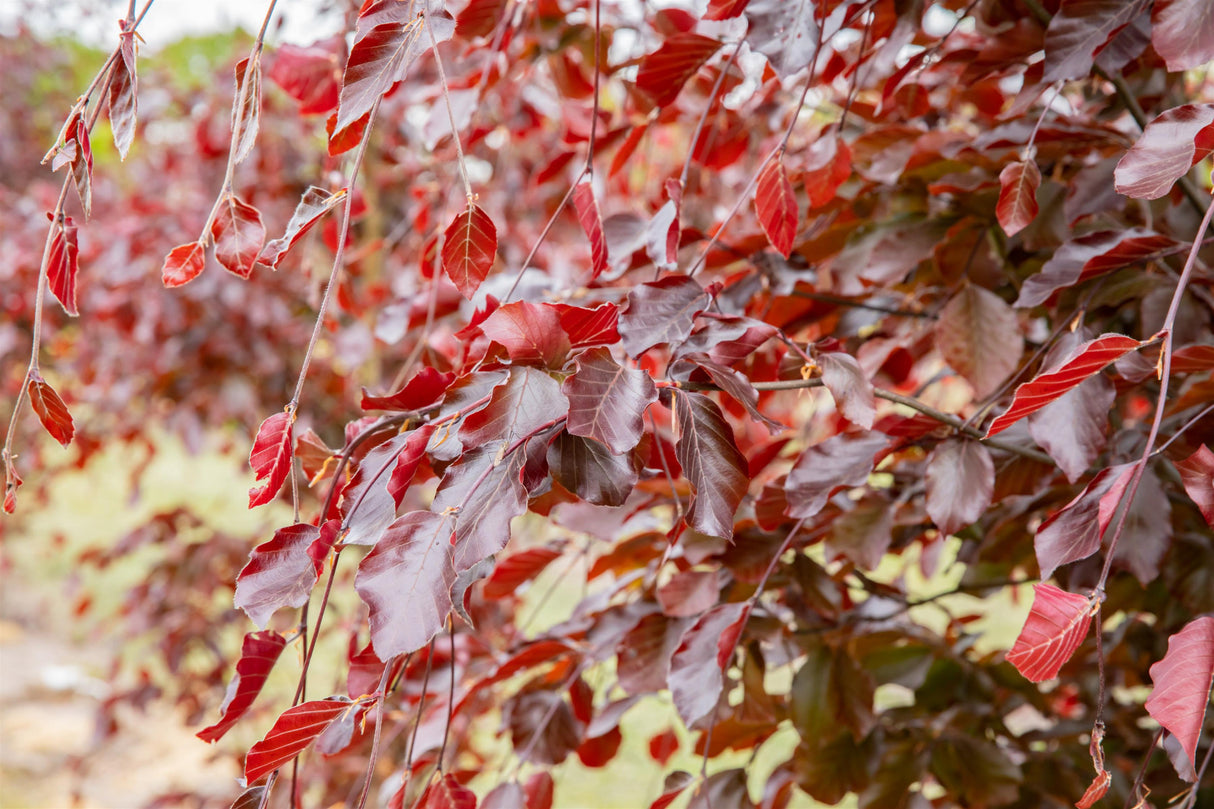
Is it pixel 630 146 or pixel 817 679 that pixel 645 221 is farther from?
pixel 817 679

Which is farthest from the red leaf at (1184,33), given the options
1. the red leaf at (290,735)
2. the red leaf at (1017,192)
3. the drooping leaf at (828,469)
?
the red leaf at (290,735)

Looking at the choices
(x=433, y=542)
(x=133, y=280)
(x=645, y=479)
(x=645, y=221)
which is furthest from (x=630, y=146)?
(x=133, y=280)

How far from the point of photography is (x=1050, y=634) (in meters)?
0.43

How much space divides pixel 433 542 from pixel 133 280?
1733 millimetres

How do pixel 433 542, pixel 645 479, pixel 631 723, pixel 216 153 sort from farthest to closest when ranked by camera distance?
pixel 631 723 < pixel 216 153 < pixel 645 479 < pixel 433 542

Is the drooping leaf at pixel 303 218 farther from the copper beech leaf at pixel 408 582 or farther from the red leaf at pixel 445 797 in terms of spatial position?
the red leaf at pixel 445 797

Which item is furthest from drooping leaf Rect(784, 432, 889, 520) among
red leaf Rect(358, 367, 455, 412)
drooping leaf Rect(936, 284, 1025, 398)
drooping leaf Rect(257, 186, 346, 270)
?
drooping leaf Rect(257, 186, 346, 270)

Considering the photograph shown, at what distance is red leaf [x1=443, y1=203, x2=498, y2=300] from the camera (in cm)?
53

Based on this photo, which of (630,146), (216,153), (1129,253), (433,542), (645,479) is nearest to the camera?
(433,542)

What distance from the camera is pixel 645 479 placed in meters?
0.76

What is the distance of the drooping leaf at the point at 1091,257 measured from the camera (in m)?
0.61

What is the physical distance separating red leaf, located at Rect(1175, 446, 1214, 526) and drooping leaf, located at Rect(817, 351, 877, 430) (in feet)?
0.59

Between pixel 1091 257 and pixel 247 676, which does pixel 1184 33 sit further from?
pixel 247 676

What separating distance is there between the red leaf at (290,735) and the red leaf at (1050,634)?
1.12ft
